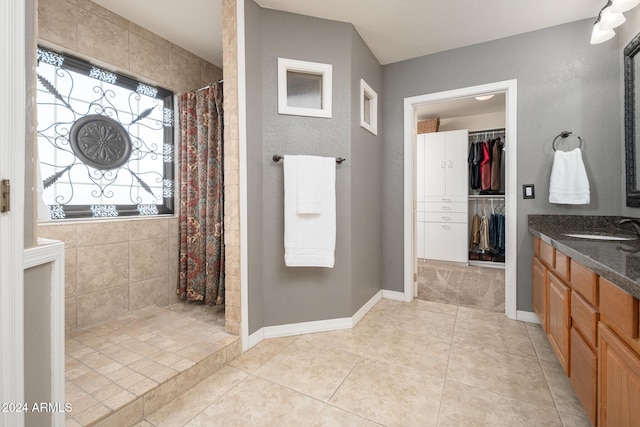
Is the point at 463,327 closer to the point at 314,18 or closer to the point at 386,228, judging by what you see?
the point at 386,228

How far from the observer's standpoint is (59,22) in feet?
6.35

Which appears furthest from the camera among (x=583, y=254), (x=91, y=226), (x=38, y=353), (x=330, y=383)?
(x=91, y=226)

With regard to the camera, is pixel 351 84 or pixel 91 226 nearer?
pixel 91 226

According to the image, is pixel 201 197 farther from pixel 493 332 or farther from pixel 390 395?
pixel 493 332

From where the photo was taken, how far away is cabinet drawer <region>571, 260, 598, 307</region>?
111 cm

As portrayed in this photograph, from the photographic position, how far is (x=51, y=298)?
0.85 meters

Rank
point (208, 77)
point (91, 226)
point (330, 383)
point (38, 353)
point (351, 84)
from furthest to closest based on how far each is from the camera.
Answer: point (208, 77)
point (351, 84)
point (91, 226)
point (330, 383)
point (38, 353)

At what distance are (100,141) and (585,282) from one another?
3151 millimetres

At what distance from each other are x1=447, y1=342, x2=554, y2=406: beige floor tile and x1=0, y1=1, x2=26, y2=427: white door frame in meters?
1.89

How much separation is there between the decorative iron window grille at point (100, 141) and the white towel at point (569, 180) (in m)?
3.33

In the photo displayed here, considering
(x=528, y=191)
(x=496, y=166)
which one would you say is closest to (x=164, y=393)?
(x=528, y=191)

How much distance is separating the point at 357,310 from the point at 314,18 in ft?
7.94

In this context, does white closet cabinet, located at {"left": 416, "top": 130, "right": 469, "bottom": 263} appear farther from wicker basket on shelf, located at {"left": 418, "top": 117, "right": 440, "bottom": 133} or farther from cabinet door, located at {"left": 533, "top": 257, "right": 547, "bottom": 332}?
cabinet door, located at {"left": 533, "top": 257, "right": 547, "bottom": 332}

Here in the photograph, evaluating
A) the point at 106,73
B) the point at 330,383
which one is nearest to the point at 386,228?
the point at 330,383
